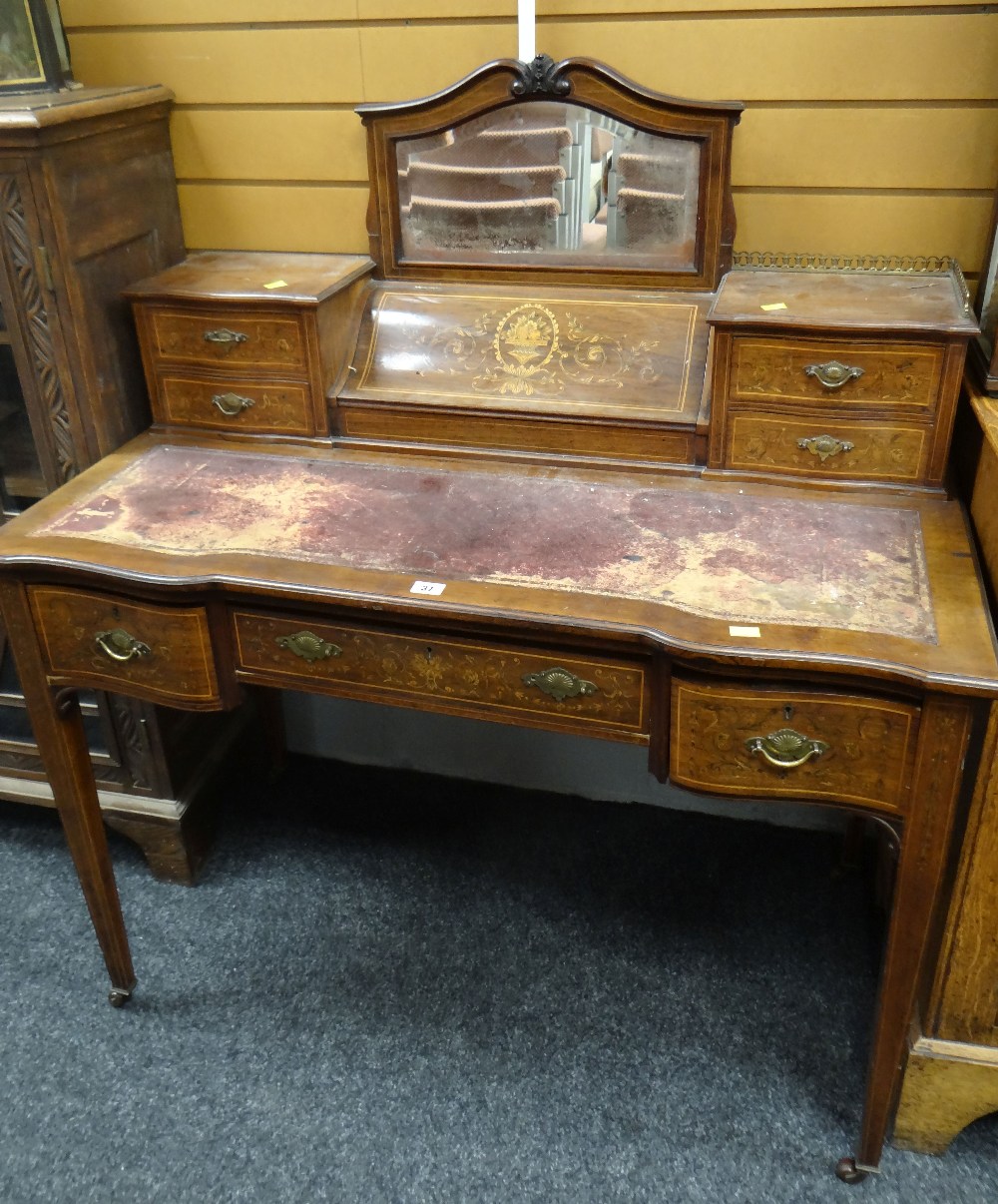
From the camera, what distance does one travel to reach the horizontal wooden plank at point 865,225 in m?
1.82

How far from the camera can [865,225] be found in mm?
1859

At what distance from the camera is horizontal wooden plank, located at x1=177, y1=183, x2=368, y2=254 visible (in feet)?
6.90

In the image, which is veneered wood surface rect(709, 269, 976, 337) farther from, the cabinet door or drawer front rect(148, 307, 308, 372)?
the cabinet door

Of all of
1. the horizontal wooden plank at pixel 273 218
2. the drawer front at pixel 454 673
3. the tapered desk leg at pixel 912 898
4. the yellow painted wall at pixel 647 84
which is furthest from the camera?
the horizontal wooden plank at pixel 273 218

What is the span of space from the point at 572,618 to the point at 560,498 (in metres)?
0.39

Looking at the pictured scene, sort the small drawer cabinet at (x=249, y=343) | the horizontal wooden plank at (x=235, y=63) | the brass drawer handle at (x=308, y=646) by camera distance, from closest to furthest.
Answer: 1. the brass drawer handle at (x=308, y=646)
2. the small drawer cabinet at (x=249, y=343)
3. the horizontal wooden plank at (x=235, y=63)

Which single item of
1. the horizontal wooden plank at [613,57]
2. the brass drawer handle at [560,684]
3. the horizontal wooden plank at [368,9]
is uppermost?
the horizontal wooden plank at [368,9]

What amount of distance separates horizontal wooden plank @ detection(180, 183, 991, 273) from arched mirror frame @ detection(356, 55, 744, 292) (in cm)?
12

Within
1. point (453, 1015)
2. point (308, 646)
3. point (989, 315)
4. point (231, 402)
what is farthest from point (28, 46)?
point (453, 1015)

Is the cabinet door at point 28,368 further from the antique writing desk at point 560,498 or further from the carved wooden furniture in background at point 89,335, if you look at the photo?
the antique writing desk at point 560,498

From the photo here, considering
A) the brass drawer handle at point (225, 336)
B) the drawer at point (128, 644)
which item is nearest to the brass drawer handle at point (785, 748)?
the drawer at point (128, 644)

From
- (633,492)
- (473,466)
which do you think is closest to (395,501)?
(473,466)

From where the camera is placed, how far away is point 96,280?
1896mm

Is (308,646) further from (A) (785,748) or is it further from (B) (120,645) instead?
(A) (785,748)
